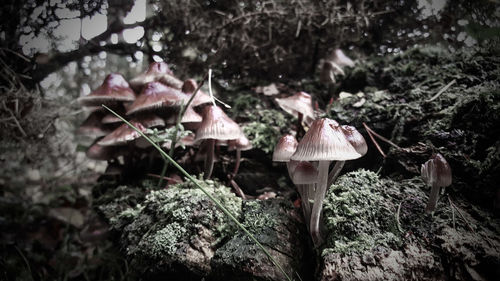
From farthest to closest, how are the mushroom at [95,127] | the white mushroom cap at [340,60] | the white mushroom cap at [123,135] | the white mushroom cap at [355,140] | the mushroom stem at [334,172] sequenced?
the white mushroom cap at [340,60] → the mushroom at [95,127] → the white mushroom cap at [123,135] → the mushroom stem at [334,172] → the white mushroom cap at [355,140]

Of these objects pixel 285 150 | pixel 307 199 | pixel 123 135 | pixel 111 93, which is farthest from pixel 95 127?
pixel 307 199

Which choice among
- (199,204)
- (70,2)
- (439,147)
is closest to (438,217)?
(439,147)

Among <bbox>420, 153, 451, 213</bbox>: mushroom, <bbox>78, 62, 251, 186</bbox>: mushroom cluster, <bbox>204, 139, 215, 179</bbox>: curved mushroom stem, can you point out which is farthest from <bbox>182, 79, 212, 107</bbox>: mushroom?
<bbox>420, 153, 451, 213</bbox>: mushroom

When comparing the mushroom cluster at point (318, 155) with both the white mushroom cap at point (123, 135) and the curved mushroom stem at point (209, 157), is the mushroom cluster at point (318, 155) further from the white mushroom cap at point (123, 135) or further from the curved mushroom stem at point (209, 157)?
the white mushroom cap at point (123, 135)

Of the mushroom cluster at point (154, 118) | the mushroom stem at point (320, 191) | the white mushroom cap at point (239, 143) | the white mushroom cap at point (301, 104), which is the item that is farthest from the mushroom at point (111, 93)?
the mushroom stem at point (320, 191)

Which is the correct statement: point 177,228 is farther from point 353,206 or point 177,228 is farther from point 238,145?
point 353,206

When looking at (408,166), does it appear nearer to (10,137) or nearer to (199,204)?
(199,204)
